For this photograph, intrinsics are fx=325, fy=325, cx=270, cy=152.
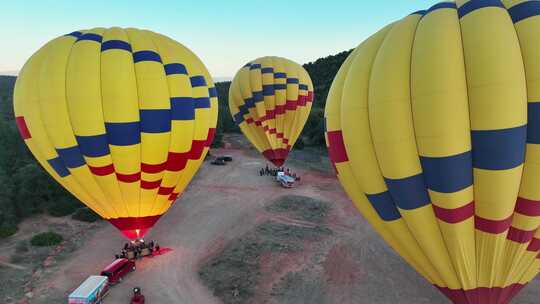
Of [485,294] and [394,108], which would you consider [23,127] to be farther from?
[485,294]

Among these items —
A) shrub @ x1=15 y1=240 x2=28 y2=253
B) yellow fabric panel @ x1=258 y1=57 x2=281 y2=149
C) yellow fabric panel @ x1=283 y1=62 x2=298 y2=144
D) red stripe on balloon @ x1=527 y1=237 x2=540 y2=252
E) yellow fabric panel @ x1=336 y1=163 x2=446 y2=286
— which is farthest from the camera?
yellow fabric panel @ x1=283 y1=62 x2=298 y2=144

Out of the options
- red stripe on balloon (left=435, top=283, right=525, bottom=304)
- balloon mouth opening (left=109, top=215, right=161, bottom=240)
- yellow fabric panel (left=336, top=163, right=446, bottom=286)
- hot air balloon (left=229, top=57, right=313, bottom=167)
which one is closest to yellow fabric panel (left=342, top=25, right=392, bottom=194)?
yellow fabric panel (left=336, top=163, right=446, bottom=286)

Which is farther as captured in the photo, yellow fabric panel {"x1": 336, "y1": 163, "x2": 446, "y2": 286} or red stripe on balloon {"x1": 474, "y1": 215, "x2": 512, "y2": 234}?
yellow fabric panel {"x1": 336, "y1": 163, "x2": 446, "y2": 286}

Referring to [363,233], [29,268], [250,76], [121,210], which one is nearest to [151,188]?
[121,210]

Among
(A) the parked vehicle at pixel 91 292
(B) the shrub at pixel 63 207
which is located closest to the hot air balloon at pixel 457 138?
(A) the parked vehicle at pixel 91 292

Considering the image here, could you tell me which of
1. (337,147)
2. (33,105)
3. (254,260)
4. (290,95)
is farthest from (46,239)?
(290,95)

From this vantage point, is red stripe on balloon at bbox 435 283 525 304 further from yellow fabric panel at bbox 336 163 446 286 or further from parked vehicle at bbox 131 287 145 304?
parked vehicle at bbox 131 287 145 304
